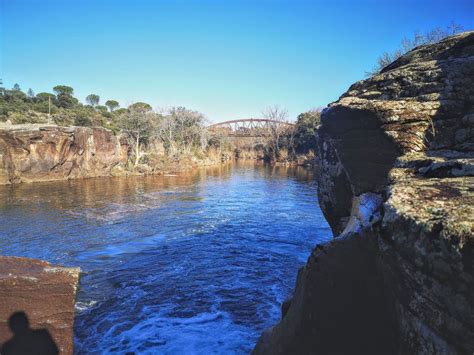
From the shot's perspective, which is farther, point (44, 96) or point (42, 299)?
point (44, 96)

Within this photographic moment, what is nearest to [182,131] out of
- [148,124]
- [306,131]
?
[148,124]

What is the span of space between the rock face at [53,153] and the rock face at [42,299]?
2692 centimetres

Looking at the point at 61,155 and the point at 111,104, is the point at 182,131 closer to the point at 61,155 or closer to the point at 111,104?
the point at 61,155

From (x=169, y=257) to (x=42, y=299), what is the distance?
528 cm

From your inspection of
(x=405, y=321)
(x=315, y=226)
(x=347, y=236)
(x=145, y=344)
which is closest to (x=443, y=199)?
(x=405, y=321)

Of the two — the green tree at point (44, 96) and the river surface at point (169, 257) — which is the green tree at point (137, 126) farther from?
the green tree at point (44, 96)

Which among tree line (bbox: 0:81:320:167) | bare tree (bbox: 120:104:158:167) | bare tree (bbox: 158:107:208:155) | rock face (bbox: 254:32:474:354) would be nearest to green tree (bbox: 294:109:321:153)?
tree line (bbox: 0:81:320:167)

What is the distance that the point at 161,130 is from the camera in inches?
1998

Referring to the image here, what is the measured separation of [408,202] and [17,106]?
55990 mm

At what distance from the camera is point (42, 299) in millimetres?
6066

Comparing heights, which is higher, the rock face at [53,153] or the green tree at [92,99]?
the green tree at [92,99]

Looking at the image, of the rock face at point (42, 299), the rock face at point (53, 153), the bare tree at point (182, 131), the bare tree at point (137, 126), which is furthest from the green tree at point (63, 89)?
the rock face at point (42, 299)

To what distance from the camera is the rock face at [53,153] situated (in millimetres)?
29078

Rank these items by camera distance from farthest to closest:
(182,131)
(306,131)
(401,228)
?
(306,131), (182,131), (401,228)
